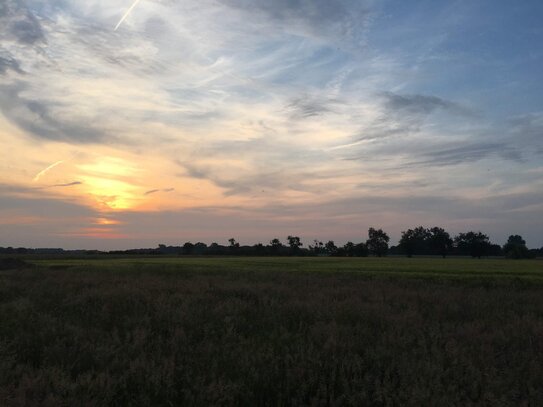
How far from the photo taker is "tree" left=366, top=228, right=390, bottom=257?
175550 mm

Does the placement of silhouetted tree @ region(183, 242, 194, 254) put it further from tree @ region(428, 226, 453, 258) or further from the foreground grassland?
the foreground grassland

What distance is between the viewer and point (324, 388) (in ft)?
15.9

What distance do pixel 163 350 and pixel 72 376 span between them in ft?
4.81

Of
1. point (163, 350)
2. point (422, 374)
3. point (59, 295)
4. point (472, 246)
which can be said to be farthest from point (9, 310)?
point (472, 246)

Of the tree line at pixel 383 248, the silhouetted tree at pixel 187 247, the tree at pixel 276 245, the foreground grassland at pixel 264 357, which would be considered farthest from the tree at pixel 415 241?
the foreground grassland at pixel 264 357

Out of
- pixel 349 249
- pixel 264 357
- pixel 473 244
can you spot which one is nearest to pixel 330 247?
pixel 349 249

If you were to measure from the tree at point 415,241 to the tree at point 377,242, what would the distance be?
8560 millimetres

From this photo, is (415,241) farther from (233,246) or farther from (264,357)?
(264,357)

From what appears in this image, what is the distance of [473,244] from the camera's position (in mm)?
157875

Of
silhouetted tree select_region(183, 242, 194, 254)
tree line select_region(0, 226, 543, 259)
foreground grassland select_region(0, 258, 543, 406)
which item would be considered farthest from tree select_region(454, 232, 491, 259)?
foreground grassland select_region(0, 258, 543, 406)

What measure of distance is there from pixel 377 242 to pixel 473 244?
36.3 m

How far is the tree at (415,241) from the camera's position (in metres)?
161

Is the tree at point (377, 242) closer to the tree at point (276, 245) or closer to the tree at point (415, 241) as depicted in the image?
the tree at point (415, 241)

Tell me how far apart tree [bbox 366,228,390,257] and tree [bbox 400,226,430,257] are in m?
8.56
